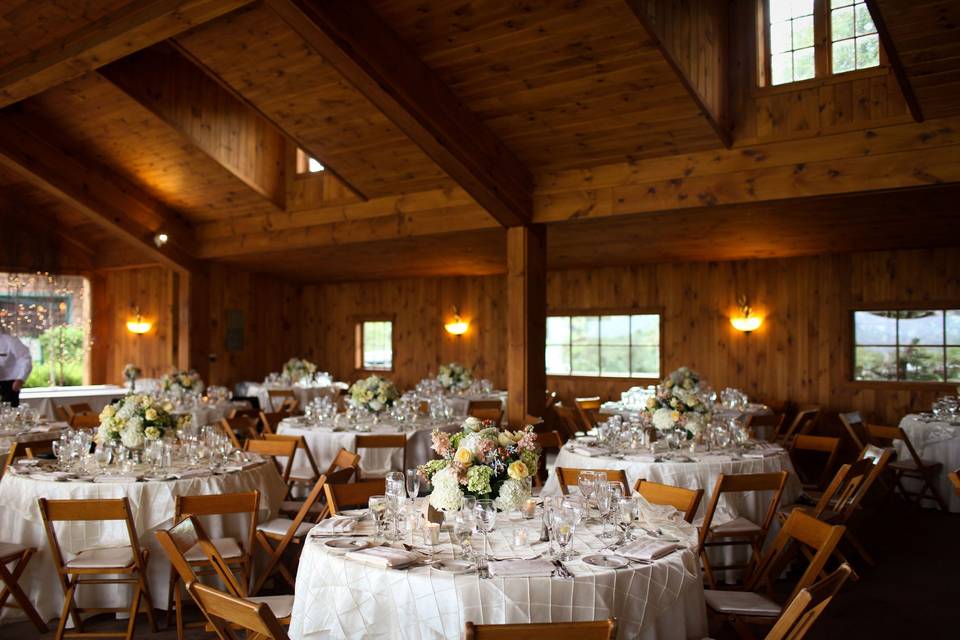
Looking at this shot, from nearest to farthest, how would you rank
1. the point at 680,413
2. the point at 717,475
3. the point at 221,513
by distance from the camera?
the point at 221,513 → the point at 717,475 → the point at 680,413

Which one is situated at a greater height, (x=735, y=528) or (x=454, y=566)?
(x=454, y=566)

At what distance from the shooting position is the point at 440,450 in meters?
3.49

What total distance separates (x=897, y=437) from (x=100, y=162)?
1099cm

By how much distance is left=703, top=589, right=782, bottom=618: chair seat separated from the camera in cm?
327

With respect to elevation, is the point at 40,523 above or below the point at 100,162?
below

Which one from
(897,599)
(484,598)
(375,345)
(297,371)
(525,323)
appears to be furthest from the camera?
(375,345)

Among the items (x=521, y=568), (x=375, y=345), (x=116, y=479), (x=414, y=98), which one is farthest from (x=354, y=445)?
(x=375, y=345)

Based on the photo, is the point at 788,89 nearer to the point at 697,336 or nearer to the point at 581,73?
the point at 581,73

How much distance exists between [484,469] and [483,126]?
5251mm

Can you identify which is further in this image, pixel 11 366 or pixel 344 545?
pixel 11 366

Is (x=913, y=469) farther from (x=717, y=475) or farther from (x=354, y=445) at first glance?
(x=354, y=445)

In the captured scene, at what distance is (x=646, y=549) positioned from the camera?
2.99 meters

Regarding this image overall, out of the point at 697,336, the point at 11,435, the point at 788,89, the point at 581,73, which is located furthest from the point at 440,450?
the point at 697,336

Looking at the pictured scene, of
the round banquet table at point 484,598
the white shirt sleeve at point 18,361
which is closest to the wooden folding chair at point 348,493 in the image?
the round banquet table at point 484,598
